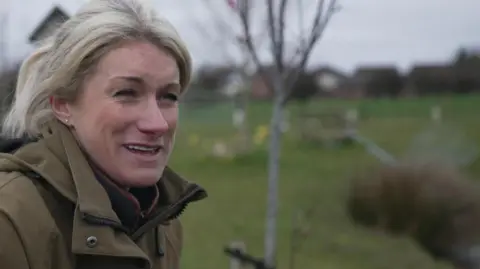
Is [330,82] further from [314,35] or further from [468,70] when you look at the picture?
[314,35]

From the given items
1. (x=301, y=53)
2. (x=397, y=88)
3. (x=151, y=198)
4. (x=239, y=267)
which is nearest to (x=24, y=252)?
(x=151, y=198)

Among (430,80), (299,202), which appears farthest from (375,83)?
(299,202)

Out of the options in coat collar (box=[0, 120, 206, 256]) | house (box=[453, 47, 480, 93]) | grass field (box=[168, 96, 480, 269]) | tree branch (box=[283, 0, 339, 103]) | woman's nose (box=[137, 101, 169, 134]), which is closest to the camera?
coat collar (box=[0, 120, 206, 256])

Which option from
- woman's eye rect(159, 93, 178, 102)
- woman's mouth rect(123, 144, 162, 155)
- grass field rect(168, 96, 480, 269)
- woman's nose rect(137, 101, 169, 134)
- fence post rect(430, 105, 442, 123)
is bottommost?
grass field rect(168, 96, 480, 269)

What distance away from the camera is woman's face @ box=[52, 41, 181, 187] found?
5.61 ft

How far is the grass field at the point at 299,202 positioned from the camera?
7410 mm

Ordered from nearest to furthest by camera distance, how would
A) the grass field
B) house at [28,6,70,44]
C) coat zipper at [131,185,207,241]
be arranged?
1. coat zipper at [131,185,207,241]
2. house at [28,6,70,44]
3. the grass field

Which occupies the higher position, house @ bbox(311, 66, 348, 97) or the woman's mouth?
the woman's mouth

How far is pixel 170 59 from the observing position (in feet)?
5.86

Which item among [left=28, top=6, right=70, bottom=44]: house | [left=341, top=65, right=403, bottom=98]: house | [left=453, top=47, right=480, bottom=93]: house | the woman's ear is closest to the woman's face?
the woman's ear

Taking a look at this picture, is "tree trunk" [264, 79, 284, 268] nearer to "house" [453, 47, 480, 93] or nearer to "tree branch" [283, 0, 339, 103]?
"tree branch" [283, 0, 339, 103]

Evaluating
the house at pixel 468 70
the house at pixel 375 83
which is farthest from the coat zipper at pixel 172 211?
the house at pixel 375 83

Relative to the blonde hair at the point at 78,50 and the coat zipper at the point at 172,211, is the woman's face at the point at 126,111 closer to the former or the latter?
the blonde hair at the point at 78,50

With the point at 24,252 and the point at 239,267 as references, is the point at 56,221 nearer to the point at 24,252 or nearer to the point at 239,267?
the point at 24,252
